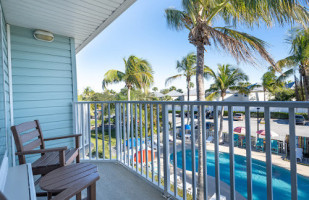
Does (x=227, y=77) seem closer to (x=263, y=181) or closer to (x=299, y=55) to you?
(x=299, y=55)

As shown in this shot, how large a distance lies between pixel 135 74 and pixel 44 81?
11763mm

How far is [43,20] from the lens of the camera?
282 centimetres

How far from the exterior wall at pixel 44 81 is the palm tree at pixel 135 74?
11470 millimetres

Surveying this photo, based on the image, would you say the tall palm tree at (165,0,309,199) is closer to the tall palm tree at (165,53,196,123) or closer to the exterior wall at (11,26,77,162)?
the exterior wall at (11,26,77,162)

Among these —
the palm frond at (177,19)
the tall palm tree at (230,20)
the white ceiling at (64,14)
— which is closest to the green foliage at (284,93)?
the tall palm tree at (230,20)

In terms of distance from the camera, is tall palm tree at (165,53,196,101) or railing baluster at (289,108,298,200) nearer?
railing baluster at (289,108,298,200)

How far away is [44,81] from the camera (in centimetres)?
322

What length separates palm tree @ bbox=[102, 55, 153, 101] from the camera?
15.0 m

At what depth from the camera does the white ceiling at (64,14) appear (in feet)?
7.75

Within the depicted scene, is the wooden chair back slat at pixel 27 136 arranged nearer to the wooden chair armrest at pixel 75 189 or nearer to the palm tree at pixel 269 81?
the wooden chair armrest at pixel 75 189

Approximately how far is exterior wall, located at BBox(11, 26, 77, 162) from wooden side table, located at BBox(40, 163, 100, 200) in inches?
81.4

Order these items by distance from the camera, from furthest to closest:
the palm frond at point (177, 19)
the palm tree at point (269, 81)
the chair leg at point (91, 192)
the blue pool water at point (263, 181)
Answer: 1. the palm tree at point (269, 81)
2. the palm frond at point (177, 19)
3. the blue pool water at point (263, 181)
4. the chair leg at point (91, 192)

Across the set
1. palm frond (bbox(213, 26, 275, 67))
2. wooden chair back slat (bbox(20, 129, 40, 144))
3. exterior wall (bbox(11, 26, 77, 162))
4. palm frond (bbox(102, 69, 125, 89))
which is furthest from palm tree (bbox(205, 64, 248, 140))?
wooden chair back slat (bbox(20, 129, 40, 144))

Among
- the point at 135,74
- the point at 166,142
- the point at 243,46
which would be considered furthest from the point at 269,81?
the point at 166,142
